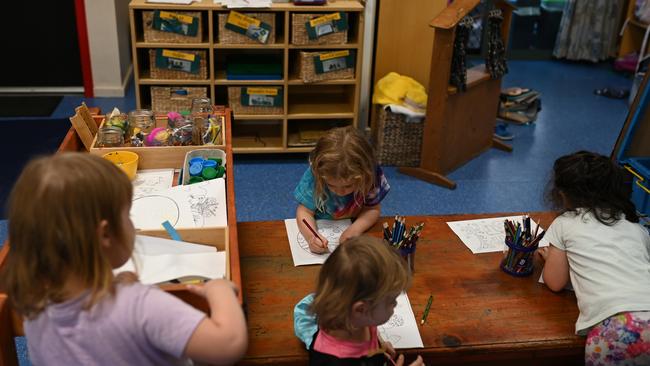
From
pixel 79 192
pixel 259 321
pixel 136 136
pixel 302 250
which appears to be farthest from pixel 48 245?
pixel 136 136

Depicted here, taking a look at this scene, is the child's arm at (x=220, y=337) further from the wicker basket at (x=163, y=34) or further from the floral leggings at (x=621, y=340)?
the wicker basket at (x=163, y=34)

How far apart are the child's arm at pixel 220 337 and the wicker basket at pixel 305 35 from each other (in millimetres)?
2740

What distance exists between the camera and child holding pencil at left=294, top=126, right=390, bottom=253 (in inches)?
73.5

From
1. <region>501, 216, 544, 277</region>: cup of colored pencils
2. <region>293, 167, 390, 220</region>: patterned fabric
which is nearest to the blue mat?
<region>293, 167, 390, 220</region>: patterned fabric

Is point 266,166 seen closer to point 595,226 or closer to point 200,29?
point 200,29

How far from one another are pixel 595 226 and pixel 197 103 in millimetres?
1569

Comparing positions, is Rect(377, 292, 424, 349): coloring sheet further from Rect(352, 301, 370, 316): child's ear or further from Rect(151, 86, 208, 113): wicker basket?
Rect(151, 86, 208, 113): wicker basket

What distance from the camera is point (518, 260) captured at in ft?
6.05

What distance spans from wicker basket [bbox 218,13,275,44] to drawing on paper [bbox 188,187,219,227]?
196 centimetres

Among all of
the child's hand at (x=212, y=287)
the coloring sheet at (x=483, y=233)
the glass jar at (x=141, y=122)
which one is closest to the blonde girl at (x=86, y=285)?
the child's hand at (x=212, y=287)

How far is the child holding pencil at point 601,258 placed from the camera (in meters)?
1.60

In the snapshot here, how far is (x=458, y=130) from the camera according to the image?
3.88 m

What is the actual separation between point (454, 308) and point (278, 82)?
2.41 m

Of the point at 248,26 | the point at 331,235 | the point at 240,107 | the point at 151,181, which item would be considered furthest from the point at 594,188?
the point at 240,107
